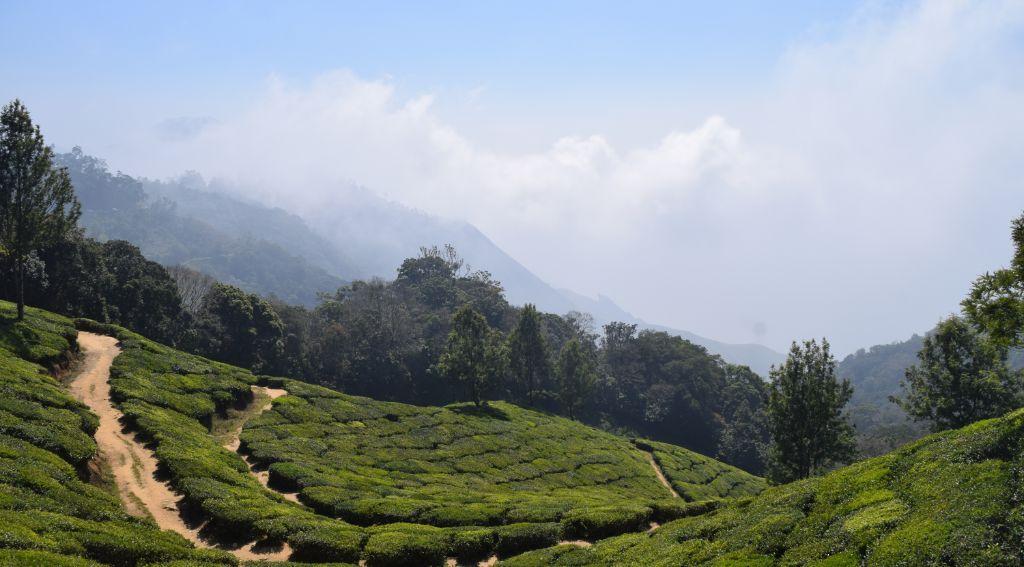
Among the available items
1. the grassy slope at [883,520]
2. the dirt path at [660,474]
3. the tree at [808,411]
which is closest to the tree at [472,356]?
the dirt path at [660,474]

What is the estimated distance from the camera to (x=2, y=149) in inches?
1630

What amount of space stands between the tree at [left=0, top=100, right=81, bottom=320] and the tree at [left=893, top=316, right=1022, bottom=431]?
74528 mm

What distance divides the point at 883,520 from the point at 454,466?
95.7ft

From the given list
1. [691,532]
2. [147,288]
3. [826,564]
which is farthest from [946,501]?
[147,288]

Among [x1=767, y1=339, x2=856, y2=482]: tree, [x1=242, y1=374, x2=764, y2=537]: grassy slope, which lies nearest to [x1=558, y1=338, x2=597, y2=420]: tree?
[x1=242, y1=374, x2=764, y2=537]: grassy slope

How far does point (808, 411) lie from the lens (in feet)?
137

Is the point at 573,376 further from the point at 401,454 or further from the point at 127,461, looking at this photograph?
the point at 127,461

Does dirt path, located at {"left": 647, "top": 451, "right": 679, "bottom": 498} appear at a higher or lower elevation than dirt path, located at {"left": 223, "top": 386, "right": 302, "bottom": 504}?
lower

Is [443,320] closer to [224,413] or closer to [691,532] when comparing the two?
[224,413]

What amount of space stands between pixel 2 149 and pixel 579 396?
235 feet

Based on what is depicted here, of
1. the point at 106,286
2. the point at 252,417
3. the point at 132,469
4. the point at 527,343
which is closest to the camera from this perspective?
the point at 132,469

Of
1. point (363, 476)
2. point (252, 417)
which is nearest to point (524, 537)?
point (363, 476)

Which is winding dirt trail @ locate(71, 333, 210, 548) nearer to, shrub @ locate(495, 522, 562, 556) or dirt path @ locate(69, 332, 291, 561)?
dirt path @ locate(69, 332, 291, 561)

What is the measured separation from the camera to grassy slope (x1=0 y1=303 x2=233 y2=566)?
1516 centimetres
